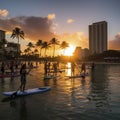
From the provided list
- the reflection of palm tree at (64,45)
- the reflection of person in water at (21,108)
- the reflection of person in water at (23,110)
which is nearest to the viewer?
the reflection of person in water at (23,110)

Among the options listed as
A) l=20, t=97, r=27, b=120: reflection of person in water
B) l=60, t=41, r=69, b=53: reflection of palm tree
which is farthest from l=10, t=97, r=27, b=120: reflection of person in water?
l=60, t=41, r=69, b=53: reflection of palm tree

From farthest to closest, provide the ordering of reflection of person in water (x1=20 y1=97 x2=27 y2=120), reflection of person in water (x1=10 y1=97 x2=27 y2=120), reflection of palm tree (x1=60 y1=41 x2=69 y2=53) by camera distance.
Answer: reflection of palm tree (x1=60 y1=41 x2=69 y2=53) < reflection of person in water (x1=10 y1=97 x2=27 y2=120) < reflection of person in water (x1=20 y1=97 x2=27 y2=120)

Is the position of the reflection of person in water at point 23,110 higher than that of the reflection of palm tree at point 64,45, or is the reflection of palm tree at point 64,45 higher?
the reflection of palm tree at point 64,45

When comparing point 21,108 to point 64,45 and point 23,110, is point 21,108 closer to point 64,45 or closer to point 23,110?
point 23,110

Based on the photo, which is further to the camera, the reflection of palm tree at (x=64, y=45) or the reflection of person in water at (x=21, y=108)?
the reflection of palm tree at (x=64, y=45)

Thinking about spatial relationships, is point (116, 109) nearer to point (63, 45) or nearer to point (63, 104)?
point (63, 104)

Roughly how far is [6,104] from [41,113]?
3.60 m

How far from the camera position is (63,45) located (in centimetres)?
15850

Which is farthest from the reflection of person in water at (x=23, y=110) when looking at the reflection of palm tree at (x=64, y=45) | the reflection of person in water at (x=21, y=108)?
the reflection of palm tree at (x=64, y=45)

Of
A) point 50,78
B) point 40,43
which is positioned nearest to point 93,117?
point 50,78

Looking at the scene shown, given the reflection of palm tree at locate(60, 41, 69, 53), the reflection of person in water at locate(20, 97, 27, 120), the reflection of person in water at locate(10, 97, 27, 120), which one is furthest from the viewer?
the reflection of palm tree at locate(60, 41, 69, 53)

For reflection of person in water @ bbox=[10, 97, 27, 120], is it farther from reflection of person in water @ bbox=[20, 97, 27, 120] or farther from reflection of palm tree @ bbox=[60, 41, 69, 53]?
reflection of palm tree @ bbox=[60, 41, 69, 53]

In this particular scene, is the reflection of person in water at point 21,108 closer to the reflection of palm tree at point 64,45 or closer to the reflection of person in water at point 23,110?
the reflection of person in water at point 23,110

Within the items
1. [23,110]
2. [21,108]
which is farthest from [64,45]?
[23,110]
